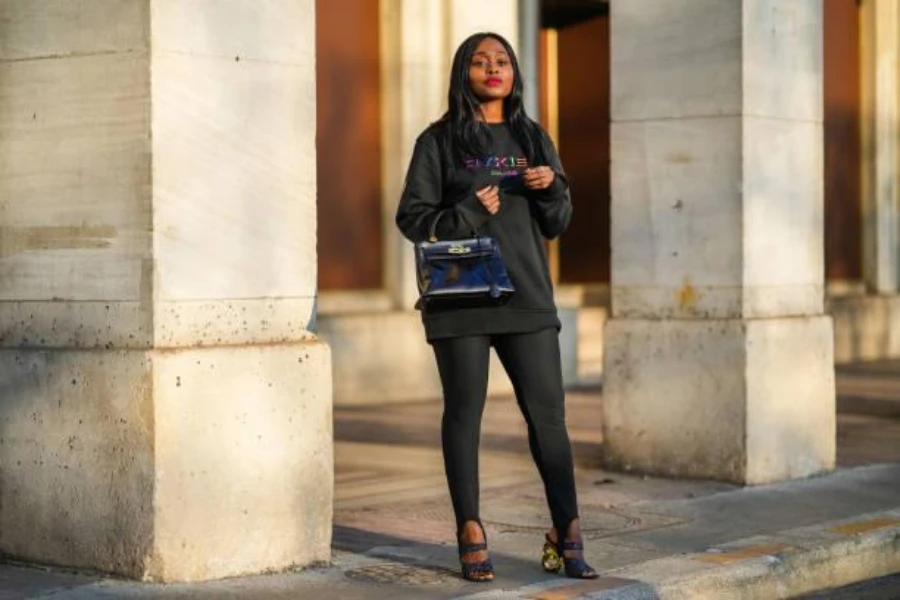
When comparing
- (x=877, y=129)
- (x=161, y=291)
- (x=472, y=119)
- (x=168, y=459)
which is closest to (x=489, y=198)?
(x=472, y=119)

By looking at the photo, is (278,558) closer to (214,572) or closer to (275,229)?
(214,572)

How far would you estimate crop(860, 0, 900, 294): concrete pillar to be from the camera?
2275 centimetres

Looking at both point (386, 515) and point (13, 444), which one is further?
point (386, 515)

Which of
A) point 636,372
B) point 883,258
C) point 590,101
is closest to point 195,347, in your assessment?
point 636,372

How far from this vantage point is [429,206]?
7422 mm

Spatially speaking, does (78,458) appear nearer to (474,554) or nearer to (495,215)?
(474,554)

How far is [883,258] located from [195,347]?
16570mm

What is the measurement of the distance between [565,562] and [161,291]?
185cm

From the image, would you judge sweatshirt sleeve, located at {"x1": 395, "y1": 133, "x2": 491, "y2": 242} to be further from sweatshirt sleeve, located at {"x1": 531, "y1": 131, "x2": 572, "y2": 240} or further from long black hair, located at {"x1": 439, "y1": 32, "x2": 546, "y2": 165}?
sweatshirt sleeve, located at {"x1": 531, "y1": 131, "x2": 572, "y2": 240}

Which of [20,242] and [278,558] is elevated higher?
[20,242]

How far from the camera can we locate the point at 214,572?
7441 millimetres

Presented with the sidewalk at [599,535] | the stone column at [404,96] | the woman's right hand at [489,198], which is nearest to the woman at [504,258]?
the woman's right hand at [489,198]

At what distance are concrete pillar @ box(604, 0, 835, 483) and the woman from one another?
3.14 meters

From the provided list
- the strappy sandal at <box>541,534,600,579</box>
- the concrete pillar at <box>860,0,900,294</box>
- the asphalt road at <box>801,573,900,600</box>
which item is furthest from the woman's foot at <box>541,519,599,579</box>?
the concrete pillar at <box>860,0,900,294</box>
